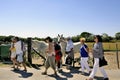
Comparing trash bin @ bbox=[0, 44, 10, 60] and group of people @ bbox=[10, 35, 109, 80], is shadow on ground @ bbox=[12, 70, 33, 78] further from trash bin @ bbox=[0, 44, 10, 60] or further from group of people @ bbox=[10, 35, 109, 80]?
trash bin @ bbox=[0, 44, 10, 60]

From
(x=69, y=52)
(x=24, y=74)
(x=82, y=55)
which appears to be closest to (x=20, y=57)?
(x=24, y=74)

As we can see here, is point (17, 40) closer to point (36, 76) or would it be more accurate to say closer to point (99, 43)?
point (36, 76)

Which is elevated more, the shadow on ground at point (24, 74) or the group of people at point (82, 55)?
the group of people at point (82, 55)

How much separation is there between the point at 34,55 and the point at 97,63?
9436 millimetres

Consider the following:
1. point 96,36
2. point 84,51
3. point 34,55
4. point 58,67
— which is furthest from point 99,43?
point 34,55

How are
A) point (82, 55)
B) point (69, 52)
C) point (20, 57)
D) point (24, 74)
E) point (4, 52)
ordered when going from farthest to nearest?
point (4, 52) < point (69, 52) < point (20, 57) < point (24, 74) < point (82, 55)

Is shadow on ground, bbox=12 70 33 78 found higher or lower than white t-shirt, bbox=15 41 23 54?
lower

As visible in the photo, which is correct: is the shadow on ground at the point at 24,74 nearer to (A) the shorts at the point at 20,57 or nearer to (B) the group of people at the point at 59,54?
(B) the group of people at the point at 59,54

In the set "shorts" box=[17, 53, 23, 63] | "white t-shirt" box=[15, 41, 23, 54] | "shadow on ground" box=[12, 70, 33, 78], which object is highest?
"white t-shirt" box=[15, 41, 23, 54]

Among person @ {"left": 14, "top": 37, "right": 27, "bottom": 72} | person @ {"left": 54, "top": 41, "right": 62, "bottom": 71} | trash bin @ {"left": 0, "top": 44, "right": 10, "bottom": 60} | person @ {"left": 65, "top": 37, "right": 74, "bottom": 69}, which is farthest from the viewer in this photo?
trash bin @ {"left": 0, "top": 44, "right": 10, "bottom": 60}

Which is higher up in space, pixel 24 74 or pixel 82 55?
pixel 82 55

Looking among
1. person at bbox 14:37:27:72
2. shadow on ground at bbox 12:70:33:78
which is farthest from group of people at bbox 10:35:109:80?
shadow on ground at bbox 12:70:33:78

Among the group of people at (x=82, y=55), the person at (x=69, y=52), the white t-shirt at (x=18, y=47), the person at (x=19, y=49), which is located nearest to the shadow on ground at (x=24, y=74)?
the person at (x=19, y=49)

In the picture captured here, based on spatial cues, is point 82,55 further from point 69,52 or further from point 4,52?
point 4,52
